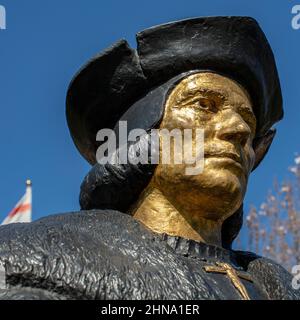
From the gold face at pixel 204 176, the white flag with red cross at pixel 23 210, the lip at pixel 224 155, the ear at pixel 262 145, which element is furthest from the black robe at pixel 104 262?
the white flag with red cross at pixel 23 210

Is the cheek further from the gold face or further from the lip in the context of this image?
the lip

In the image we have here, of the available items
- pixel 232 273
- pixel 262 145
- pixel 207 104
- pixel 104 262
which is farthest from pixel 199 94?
pixel 104 262

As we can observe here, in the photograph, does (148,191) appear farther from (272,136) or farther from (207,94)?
(272,136)

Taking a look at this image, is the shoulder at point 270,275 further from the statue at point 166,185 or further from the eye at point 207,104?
the eye at point 207,104

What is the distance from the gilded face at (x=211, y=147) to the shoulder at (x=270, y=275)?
0.27 m

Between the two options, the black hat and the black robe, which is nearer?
the black robe

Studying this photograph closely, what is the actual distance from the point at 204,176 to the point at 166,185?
17 centimetres

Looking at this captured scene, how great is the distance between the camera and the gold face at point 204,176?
13.8 ft

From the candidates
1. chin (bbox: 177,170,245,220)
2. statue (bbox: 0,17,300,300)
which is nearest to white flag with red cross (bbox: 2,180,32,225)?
statue (bbox: 0,17,300,300)

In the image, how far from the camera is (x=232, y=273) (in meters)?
4.11

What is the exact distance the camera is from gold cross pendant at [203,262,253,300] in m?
4.04

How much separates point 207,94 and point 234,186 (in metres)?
0.44

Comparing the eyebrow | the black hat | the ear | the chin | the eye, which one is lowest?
the chin

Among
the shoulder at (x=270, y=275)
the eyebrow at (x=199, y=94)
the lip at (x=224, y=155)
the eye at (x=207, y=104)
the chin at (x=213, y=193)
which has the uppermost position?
the eyebrow at (x=199, y=94)
